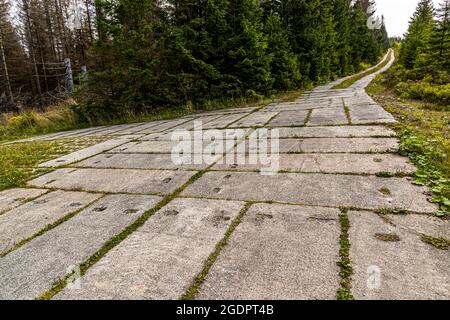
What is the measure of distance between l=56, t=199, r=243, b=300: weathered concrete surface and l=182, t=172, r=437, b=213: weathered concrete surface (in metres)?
0.30

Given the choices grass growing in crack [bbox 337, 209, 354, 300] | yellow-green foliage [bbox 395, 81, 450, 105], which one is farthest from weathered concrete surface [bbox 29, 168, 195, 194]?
yellow-green foliage [bbox 395, 81, 450, 105]

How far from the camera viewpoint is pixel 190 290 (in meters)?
1.29

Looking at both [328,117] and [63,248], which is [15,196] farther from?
[328,117]

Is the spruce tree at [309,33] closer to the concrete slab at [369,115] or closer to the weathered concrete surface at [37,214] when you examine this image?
the concrete slab at [369,115]

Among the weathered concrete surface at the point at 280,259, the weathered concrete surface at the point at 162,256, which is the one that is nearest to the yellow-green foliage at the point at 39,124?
the weathered concrete surface at the point at 162,256

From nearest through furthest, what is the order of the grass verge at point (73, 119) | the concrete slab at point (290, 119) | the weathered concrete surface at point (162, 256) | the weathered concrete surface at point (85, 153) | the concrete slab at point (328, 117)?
1. the weathered concrete surface at point (162, 256)
2. the weathered concrete surface at point (85, 153)
3. the concrete slab at point (328, 117)
4. the concrete slab at point (290, 119)
5. the grass verge at point (73, 119)

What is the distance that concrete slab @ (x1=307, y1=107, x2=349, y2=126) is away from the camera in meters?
4.68

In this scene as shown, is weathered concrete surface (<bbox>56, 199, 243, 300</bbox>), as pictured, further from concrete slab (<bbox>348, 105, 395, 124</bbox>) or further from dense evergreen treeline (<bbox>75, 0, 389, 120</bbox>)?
dense evergreen treeline (<bbox>75, 0, 389, 120</bbox>)

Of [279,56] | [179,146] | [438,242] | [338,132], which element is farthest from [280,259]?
[279,56]

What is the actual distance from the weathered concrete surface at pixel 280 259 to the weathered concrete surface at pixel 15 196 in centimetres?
226

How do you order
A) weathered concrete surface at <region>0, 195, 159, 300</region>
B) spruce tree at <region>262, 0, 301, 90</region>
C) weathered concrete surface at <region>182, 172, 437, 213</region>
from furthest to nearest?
spruce tree at <region>262, 0, 301, 90</region> < weathered concrete surface at <region>182, 172, 437, 213</region> < weathered concrete surface at <region>0, 195, 159, 300</region>

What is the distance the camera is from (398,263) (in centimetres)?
135

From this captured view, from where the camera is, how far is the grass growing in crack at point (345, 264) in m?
1.19
